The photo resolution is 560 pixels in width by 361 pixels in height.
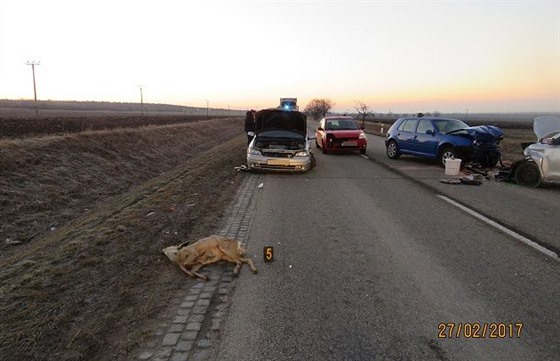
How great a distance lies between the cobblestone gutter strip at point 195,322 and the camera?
326 centimetres

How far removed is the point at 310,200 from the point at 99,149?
1198 centimetres

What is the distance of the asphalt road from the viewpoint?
11.1 ft

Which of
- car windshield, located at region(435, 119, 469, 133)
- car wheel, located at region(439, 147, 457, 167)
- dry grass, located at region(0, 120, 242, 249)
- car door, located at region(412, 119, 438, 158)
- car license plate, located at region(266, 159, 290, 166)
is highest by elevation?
car windshield, located at region(435, 119, 469, 133)

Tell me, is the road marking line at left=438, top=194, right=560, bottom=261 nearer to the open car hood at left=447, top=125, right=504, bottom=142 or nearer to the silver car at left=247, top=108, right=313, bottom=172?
the silver car at left=247, top=108, right=313, bottom=172

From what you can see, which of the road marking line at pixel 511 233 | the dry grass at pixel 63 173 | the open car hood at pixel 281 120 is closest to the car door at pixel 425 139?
the open car hood at pixel 281 120

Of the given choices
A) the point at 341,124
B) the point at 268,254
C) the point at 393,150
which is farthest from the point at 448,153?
the point at 268,254

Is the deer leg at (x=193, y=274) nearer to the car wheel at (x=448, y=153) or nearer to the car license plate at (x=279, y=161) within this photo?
the car license plate at (x=279, y=161)

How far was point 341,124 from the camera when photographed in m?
20.4

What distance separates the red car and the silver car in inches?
148

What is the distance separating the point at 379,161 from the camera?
16.8 meters

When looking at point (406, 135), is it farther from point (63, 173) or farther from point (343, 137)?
point (63, 173)

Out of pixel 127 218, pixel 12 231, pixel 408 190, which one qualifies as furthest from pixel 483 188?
pixel 12 231

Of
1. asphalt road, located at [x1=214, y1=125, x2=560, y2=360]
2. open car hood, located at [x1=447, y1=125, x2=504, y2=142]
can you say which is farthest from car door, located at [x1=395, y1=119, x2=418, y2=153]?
asphalt road, located at [x1=214, y1=125, x2=560, y2=360]

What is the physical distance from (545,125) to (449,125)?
379 centimetres
